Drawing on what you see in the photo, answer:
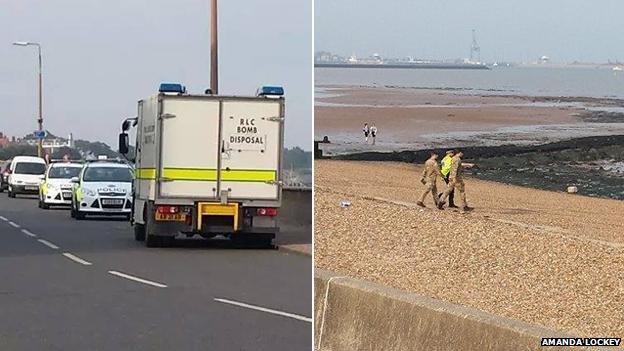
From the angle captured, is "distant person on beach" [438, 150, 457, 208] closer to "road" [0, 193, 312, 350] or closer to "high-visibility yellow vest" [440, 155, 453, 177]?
"high-visibility yellow vest" [440, 155, 453, 177]

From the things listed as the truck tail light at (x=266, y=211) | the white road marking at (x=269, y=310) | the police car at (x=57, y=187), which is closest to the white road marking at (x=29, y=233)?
the truck tail light at (x=266, y=211)

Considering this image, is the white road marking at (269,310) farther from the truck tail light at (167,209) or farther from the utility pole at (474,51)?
the truck tail light at (167,209)

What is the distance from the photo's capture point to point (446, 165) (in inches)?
212

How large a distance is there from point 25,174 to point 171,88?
33518mm

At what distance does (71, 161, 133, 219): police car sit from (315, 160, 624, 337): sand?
26767 mm

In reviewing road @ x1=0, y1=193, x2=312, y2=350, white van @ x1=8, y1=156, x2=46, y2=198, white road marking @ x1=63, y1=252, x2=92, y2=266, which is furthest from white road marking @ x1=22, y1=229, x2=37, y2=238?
white van @ x1=8, y1=156, x2=46, y2=198

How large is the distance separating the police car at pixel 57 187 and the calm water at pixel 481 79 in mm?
34694

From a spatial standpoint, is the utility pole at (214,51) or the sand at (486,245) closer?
the sand at (486,245)

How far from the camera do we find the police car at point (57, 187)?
3938 centimetres

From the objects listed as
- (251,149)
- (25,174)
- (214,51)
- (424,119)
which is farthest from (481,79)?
(25,174)

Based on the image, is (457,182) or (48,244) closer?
(457,182)

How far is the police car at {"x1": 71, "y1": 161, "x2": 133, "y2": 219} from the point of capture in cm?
3228

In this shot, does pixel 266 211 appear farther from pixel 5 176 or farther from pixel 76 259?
pixel 5 176

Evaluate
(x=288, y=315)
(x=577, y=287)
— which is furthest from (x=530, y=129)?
(x=288, y=315)
